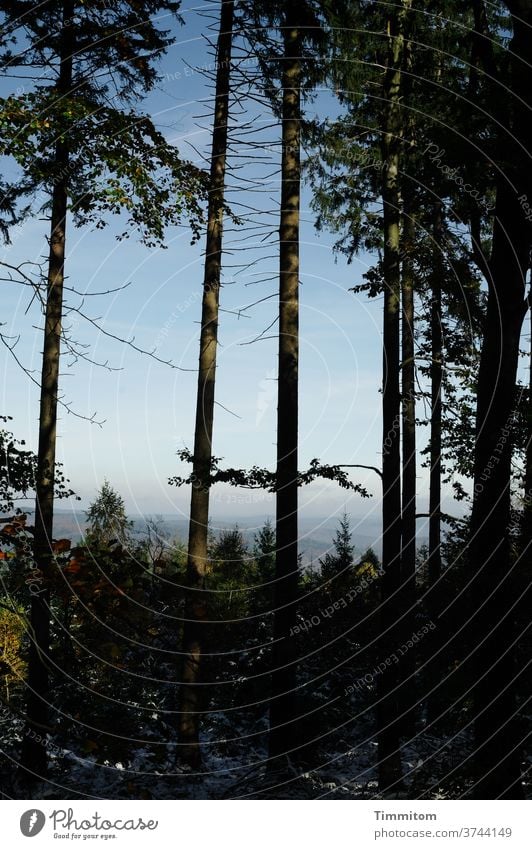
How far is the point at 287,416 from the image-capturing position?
519 inches

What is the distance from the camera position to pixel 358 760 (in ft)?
45.4

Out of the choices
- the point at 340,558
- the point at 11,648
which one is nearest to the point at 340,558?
the point at 340,558

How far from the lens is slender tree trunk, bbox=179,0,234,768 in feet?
43.4

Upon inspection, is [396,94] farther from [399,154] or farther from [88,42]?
[88,42]

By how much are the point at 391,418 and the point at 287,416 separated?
1956 mm

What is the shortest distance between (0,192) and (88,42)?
10.2ft

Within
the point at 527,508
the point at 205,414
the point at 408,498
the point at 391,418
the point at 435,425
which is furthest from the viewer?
the point at 435,425

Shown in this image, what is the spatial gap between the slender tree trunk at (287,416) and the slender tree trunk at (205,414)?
1250mm

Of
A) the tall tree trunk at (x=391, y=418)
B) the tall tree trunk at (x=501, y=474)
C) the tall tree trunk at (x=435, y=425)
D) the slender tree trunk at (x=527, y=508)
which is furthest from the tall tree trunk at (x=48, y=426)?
the tall tree trunk at (x=435, y=425)

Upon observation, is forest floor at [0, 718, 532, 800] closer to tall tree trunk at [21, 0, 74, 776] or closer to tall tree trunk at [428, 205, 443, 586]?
tall tree trunk at [21, 0, 74, 776]

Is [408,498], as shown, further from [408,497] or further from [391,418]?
[391,418]

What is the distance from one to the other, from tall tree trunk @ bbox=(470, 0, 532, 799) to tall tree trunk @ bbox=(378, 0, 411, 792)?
13.0 ft
